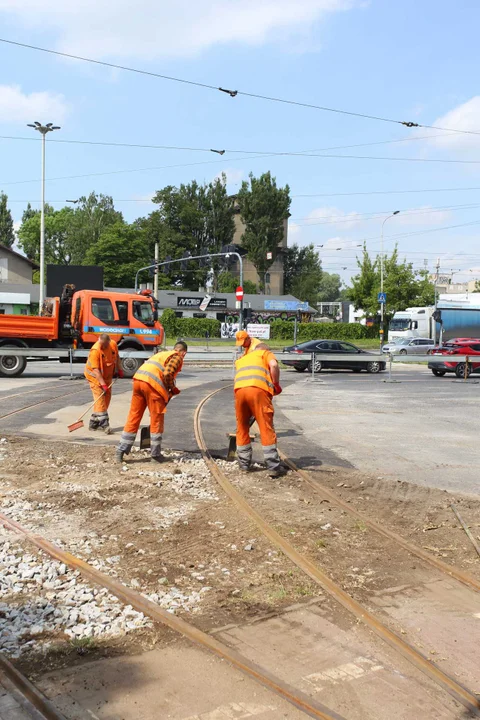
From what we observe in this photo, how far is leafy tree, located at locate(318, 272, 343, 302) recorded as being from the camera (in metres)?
170

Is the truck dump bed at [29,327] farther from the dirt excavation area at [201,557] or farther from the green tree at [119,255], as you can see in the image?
the green tree at [119,255]

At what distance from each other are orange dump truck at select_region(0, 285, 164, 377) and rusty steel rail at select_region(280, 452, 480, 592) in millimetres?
14833

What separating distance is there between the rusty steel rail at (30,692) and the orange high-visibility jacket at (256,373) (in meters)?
5.09

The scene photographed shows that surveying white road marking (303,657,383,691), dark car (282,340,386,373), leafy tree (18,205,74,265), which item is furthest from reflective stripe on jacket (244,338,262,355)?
leafy tree (18,205,74,265)

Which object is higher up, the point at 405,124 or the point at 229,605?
the point at 405,124

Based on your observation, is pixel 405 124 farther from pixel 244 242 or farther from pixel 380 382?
pixel 244 242

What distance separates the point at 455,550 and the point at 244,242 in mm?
81117

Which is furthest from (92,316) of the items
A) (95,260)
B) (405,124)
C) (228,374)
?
(95,260)

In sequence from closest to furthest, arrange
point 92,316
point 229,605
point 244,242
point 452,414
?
1. point 229,605
2. point 452,414
3. point 92,316
4. point 244,242

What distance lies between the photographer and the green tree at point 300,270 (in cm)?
10088

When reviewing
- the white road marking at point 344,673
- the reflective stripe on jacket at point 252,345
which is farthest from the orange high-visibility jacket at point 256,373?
the white road marking at point 344,673

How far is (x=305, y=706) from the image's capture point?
10.9 ft

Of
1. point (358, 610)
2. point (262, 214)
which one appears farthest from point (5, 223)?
point (358, 610)

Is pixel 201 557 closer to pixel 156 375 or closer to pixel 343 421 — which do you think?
pixel 156 375
